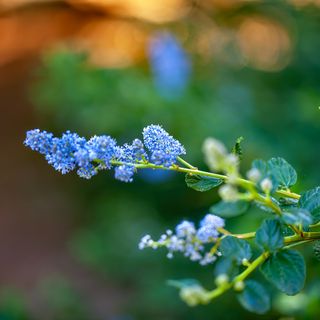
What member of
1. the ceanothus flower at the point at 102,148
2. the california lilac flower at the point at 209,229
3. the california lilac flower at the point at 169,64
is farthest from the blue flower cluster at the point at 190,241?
the california lilac flower at the point at 169,64

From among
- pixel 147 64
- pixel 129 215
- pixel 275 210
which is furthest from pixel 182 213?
pixel 275 210

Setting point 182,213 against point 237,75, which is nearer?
point 182,213

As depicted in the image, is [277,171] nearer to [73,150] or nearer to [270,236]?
[270,236]

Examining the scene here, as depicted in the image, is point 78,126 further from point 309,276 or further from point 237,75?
point 309,276

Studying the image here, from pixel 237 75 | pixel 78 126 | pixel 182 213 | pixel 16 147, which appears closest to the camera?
pixel 182 213

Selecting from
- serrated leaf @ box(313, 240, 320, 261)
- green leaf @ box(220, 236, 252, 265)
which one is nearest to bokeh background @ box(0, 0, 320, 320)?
serrated leaf @ box(313, 240, 320, 261)

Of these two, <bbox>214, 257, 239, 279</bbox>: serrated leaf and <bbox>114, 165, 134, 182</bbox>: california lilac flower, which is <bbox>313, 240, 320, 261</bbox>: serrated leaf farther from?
<bbox>114, 165, 134, 182</bbox>: california lilac flower

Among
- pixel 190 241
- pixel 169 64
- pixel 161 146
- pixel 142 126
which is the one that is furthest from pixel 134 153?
pixel 169 64
